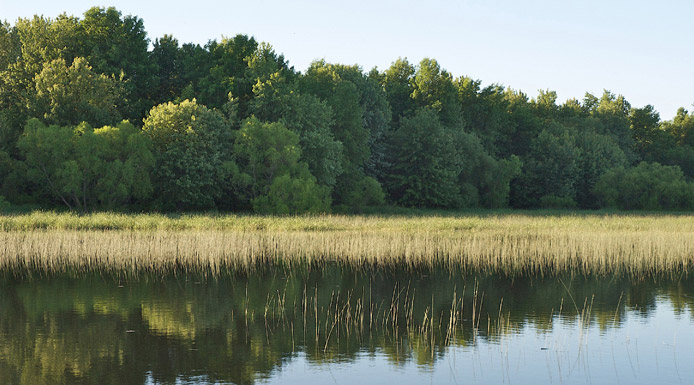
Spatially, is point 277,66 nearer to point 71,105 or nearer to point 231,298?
point 71,105

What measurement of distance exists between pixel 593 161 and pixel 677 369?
233 ft

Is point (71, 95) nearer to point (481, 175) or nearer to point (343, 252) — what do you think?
point (343, 252)

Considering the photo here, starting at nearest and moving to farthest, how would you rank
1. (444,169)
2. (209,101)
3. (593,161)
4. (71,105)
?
1. (71,105)
2. (209,101)
3. (444,169)
4. (593,161)

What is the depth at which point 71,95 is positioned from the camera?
1987 inches

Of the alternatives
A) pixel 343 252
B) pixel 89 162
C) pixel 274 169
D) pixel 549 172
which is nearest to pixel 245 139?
pixel 274 169

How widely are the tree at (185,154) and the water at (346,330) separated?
27.6 metres

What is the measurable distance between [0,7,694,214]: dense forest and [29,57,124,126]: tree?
0.31ft

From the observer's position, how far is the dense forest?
47531 millimetres

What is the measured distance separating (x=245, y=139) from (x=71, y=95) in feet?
38.0

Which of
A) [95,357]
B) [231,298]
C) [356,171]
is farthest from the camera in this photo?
[356,171]

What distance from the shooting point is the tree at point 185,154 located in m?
48.3

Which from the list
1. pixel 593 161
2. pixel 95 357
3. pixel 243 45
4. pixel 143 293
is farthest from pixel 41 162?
pixel 593 161

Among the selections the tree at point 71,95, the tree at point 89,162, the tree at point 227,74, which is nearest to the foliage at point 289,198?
the tree at point 89,162

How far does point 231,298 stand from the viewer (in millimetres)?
17797
